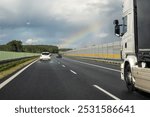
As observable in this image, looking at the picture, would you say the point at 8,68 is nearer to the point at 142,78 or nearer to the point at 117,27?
the point at 117,27

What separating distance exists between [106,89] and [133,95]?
169cm

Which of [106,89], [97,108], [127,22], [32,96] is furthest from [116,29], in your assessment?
[97,108]

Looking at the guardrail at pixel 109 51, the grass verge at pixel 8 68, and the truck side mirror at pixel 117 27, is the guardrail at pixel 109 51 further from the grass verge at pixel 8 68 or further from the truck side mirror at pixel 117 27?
the truck side mirror at pixel 117 27

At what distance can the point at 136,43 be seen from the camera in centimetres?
1177

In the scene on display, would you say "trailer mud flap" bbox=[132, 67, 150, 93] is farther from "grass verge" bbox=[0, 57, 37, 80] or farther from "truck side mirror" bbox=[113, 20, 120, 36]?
"grass verge" bbox=[0, 57, 37, 80]

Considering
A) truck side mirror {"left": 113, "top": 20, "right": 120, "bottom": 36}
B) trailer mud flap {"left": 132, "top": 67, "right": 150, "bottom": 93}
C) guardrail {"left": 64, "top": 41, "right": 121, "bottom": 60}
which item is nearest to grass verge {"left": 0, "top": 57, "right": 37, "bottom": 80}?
truck side mirror {"left": 113, "top": 20, "right": 120, "bottom": 36}

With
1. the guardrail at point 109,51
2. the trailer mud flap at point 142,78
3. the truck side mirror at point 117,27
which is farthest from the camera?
the guardrail at point 109,51

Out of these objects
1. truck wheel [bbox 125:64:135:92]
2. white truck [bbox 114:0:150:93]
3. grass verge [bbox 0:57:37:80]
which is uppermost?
white truck [bbox 114:0:150:93]

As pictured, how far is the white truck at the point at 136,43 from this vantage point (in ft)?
34.6

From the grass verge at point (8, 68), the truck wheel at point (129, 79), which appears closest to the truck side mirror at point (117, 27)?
the truck wheel at point (129, 79)

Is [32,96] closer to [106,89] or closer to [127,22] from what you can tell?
[106,89]

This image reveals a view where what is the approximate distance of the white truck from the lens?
34.6ft

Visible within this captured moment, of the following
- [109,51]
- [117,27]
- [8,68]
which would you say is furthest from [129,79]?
[109,51]

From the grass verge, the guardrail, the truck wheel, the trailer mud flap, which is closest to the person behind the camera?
the trailer mud flap
